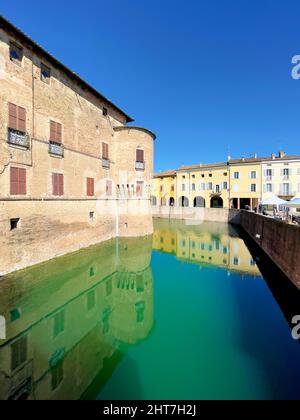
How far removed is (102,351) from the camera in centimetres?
582

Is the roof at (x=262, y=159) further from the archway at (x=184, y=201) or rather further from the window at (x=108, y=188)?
the window at (x=108, y=188)

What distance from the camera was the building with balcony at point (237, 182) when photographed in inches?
1323

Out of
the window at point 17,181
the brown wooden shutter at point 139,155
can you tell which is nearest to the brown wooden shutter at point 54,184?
the window at point 17,181

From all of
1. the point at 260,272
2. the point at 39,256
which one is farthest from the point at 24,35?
the point at 260,272

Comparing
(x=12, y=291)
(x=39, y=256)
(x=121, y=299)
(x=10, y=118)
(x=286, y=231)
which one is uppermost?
(x=10, y=118)

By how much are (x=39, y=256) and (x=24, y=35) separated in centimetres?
Result: 1113

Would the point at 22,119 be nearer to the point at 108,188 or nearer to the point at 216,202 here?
the point at 108,188

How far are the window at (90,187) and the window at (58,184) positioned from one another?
256 centimetres

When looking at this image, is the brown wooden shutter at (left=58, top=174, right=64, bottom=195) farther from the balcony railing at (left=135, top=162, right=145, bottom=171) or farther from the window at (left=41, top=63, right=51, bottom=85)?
the balcony railing at (left=135, top=162, right=145, bottom=171)

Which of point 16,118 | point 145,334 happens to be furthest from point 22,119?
point 145,334

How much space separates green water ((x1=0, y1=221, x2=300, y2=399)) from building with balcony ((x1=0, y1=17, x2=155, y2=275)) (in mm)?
2392

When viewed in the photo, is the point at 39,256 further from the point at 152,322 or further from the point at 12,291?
the point at 152,322

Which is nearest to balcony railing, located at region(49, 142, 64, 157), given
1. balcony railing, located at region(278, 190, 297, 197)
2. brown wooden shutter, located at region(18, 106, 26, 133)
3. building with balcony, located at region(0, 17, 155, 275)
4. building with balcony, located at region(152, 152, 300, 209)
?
building with balcony, located at region(0, 17, 155, 275)

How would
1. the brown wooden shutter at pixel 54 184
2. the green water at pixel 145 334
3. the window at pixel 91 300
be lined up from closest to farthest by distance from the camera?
the green water at pixel 145 334, the window at pixel 91 300, the brown wooden shutter at pixel 54 184
